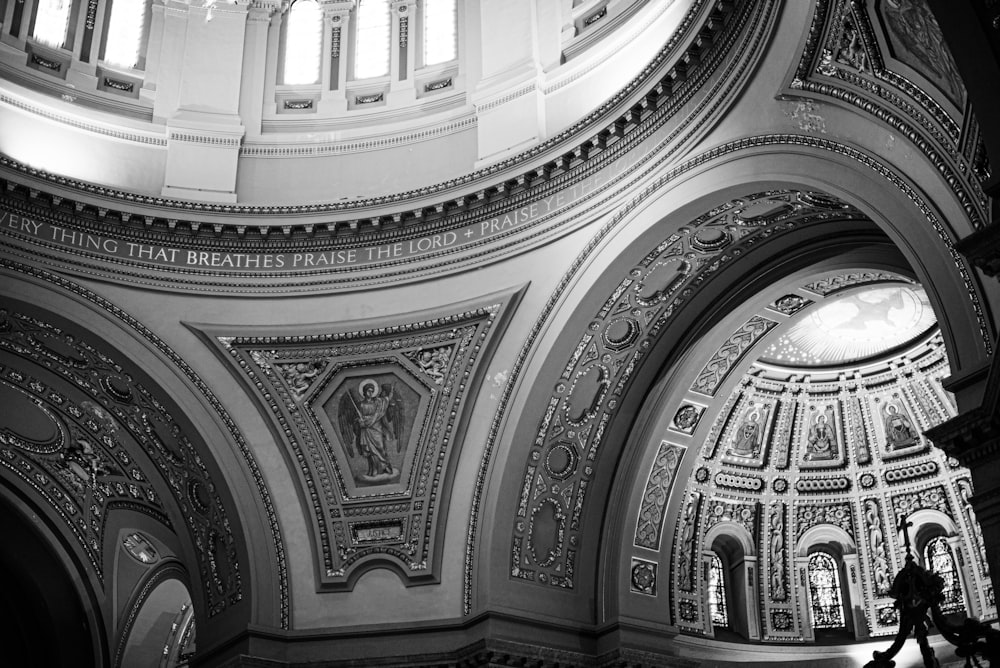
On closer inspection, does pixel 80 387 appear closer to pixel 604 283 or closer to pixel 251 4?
pixel 251 4

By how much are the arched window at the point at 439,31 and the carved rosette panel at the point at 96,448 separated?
6.99 metres

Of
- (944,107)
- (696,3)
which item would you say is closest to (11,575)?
(696,3)

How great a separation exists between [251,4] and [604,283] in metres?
8.26

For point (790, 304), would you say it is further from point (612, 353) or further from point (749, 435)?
point (749, 435)

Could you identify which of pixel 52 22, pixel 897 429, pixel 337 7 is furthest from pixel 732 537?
pixel 52 22

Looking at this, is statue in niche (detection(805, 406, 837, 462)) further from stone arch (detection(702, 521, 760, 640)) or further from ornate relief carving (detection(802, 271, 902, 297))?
ornate relief carving (detection(802, 271, 902, 297))

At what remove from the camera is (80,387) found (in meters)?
18.5

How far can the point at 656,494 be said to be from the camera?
18.0 metres

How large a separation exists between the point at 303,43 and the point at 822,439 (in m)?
10.7

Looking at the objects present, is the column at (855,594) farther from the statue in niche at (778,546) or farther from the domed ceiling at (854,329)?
the domed ceiling at (854,329)

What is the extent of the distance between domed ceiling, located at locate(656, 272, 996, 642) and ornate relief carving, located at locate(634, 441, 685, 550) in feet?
2.58

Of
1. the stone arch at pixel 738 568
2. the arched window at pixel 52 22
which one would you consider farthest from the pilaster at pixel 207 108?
the stone arch at pixel 738 568

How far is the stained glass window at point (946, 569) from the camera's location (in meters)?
19.3

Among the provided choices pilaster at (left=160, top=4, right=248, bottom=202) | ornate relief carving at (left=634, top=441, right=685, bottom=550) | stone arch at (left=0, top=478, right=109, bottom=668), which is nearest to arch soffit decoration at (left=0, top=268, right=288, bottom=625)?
pilaster at (left=160, top=4, right=248, bottom=202)
